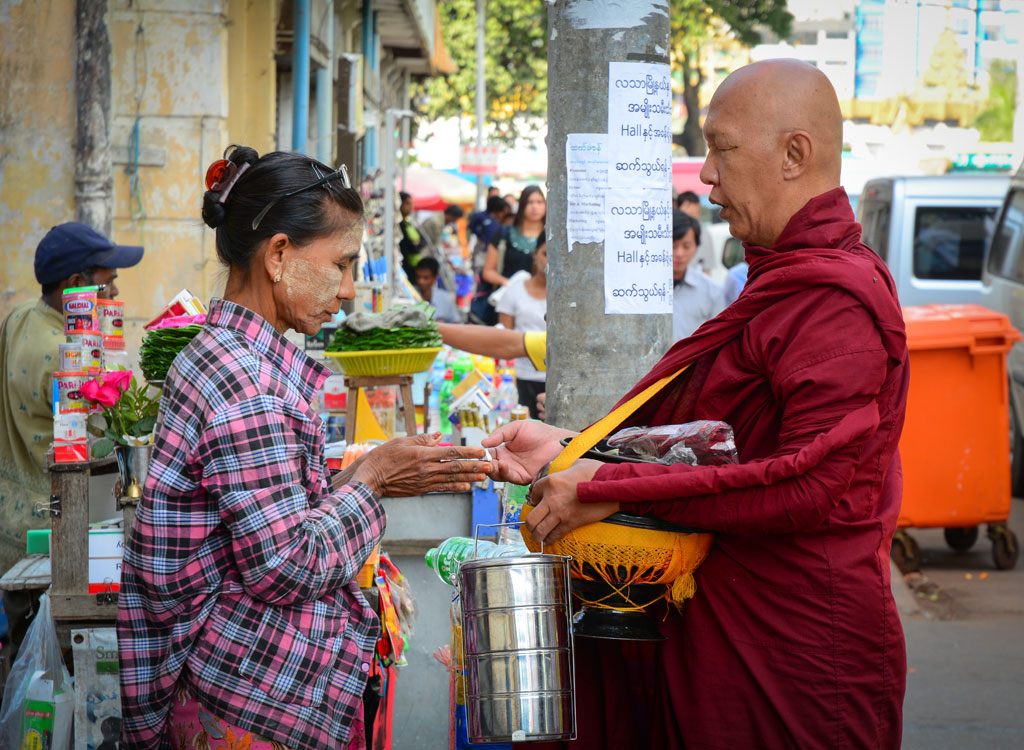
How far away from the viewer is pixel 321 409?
16.4 ft

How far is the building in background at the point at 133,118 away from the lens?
617 centimetres

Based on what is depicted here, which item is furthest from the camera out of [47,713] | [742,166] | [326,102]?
[326,102]

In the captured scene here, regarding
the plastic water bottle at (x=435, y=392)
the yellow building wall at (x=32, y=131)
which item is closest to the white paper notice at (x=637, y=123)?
the plastic water bottle at (x=435, y=392)

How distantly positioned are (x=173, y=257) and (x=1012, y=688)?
533 centimetres

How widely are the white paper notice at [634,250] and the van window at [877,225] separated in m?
8.19

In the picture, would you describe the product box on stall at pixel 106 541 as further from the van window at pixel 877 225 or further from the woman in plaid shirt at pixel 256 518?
the van window at pixel 877 225

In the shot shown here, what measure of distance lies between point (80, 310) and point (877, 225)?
10.2 m

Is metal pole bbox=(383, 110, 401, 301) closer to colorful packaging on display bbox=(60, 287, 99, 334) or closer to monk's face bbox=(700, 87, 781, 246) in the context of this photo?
colorful packaging on display bbox=(60, 287, 99, 334)

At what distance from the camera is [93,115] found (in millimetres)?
6238

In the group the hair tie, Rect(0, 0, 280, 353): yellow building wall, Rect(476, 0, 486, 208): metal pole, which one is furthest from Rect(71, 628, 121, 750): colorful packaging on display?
Rect(476, 0, 486, 208): metal pole

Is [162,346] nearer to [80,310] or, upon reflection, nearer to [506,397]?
[80,310]

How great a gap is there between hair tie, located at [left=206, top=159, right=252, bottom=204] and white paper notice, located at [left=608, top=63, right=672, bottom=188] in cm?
163

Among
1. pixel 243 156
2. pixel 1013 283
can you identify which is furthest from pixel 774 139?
pixel 1013 283

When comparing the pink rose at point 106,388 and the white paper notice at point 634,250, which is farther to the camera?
the white paper notice at point 634,250
